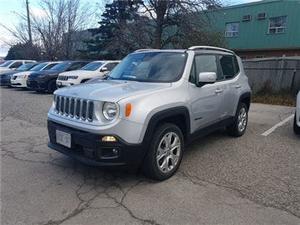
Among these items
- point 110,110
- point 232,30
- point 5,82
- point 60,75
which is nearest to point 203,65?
point 110,110

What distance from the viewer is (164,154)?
4.05m

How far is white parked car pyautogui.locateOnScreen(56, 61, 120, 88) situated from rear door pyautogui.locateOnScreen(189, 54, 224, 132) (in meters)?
7.71

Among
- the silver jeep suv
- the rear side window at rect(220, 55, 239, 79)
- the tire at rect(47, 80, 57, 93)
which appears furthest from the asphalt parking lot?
the tire at rect(47, 80, 57, 93)

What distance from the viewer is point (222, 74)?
18.2 ft

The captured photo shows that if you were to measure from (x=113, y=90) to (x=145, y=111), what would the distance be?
0.56m

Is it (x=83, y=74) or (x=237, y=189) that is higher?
(x=83, y=74)

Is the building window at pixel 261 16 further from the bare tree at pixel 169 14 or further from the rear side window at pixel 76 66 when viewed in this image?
the rear side window at pixel 76 66

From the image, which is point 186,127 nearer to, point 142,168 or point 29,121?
point 142,168

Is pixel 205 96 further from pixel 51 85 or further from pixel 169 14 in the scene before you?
pixel 169 14

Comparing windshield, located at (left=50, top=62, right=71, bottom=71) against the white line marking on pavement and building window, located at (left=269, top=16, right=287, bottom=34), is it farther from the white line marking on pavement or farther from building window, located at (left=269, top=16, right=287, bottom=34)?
building window, located at (left=269, top=16, right=287, bottom=34)

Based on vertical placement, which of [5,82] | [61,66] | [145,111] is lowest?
[5,82]

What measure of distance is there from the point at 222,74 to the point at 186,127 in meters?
1.71

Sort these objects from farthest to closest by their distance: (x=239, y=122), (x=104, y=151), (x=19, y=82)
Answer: (x=19, y=82)
(x=239, y=122)
(x=104, y=151)

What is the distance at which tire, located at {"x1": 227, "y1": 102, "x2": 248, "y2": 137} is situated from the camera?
611 cm
